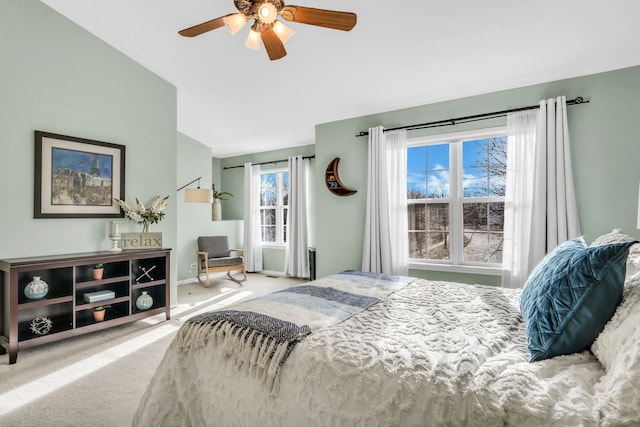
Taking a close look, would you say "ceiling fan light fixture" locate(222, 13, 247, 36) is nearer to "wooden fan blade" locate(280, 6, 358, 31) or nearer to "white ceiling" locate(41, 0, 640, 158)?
"wooden fan blade" locate(280, 6, 358, 31)

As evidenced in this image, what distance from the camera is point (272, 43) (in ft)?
7.29

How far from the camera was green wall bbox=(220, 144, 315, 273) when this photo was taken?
5935mm

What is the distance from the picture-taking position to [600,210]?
308 cm

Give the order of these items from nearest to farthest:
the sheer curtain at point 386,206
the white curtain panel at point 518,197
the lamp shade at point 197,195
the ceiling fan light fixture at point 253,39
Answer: the ceiling fan light fixture at point 253,39, the white curtain panel at point 518,197, the sheer curtain at point 386,206, the lamp shade at point 197,195

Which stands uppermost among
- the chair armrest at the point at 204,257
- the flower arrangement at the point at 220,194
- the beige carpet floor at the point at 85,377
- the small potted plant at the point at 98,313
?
the flower arrangement at the point at 220,194

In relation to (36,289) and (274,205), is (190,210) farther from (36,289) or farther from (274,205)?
(36,289)

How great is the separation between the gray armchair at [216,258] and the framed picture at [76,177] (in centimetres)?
191

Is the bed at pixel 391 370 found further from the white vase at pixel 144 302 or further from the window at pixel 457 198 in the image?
the white vase at pixel 144 302

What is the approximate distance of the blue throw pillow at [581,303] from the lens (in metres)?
1.05

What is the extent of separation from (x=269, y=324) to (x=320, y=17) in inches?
69.4

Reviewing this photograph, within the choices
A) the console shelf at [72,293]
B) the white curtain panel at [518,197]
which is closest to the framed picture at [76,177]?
the console shelf at [72,293]

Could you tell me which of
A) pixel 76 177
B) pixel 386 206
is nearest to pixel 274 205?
pixel 386 206

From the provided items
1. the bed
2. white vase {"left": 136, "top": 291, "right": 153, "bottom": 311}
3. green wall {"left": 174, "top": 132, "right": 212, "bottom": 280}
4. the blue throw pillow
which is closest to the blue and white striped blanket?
the bed

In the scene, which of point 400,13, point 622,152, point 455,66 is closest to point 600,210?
point 622,152
